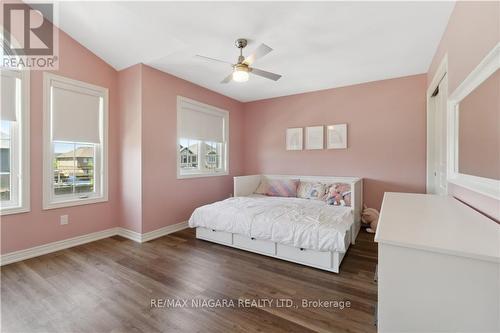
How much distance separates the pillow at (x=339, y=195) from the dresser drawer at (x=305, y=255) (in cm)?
122

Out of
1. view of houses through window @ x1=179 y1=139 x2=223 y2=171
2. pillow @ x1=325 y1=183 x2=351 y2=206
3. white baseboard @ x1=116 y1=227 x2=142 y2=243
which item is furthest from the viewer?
view of houses through window @ x1=179 y1=139 x2=223 y2=171

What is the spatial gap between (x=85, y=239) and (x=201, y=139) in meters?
2.25

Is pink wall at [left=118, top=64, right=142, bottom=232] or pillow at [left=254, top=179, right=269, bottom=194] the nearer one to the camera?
pink wall at [left=118, top=64, right=142, bottom=232]

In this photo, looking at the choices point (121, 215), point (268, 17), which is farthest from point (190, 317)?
point (268, 17)

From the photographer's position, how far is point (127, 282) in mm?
2076

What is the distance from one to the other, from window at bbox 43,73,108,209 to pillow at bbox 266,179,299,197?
8.82 feet

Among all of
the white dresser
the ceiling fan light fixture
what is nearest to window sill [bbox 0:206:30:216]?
the ceiling fan light fixture

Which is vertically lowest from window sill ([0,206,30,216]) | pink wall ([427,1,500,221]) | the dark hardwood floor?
the dark hardwood floor

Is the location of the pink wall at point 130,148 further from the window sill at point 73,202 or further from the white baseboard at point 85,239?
the window sill at point 73,202

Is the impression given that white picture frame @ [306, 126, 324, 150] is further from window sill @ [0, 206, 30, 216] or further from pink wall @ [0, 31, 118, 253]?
window sill @ [0, 206, 30, 216]

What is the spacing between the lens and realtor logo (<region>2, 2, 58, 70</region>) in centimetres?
246

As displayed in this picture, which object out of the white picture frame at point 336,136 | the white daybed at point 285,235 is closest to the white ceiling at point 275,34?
the white picture frame at point 336,136

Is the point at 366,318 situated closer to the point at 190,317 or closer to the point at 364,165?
the point at 190,317

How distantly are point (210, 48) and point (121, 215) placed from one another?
8.89 ft
